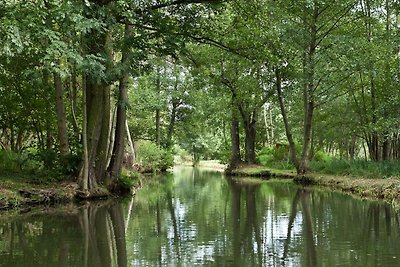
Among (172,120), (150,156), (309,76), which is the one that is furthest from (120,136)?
(172,120)

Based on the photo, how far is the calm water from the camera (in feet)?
24.4

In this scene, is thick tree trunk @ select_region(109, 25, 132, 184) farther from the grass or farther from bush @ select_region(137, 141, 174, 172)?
bush @ select_region(137, 141, 174, 172)

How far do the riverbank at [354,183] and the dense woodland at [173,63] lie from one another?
1.71 metres

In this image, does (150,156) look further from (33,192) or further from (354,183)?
(33,192)

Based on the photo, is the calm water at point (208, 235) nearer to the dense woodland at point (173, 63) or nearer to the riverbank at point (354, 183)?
the riverbank at point (354, 183)

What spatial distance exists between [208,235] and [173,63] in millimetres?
11177

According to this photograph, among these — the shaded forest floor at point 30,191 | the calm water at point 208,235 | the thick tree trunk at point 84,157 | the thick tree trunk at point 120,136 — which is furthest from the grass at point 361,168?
the shaded forest floor at point 30,191

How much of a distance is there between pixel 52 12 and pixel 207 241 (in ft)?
20.2

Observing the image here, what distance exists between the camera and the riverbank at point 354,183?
609 inches

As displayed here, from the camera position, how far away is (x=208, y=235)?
31.1 feet

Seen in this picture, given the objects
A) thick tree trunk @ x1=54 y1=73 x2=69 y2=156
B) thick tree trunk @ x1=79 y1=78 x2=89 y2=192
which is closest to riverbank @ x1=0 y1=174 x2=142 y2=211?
thick tree trunk @ x1=79 y1=78 x2=89 y2=192

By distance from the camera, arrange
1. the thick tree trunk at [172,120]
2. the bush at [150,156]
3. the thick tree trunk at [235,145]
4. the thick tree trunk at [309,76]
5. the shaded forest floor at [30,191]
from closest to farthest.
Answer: the shaded forest floor at [30,191]
the thick tree trunk at [309,76]
the thick tree trunk at [235,145]
the bush at [150,156]
the thick tree trunk at [172,120]

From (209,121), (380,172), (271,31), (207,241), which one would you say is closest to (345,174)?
(380,172)

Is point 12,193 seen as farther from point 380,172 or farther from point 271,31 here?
point 380,172
